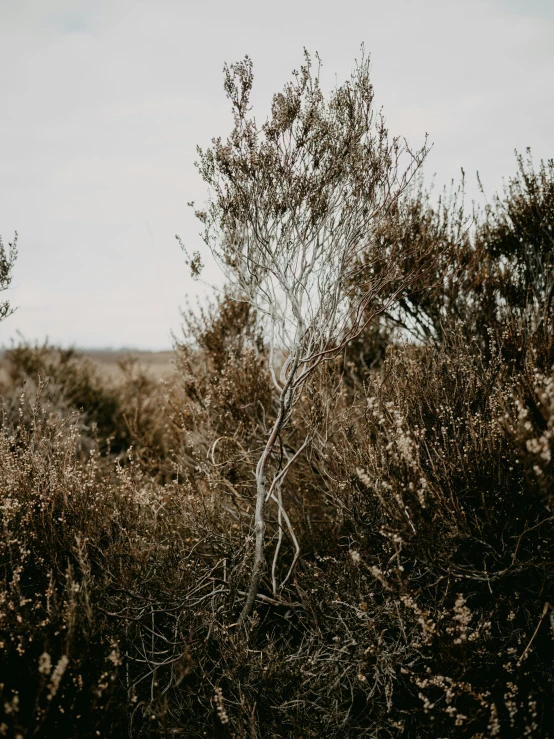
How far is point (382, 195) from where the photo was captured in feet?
13.0

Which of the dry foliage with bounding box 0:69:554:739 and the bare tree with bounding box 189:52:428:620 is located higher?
the bare tree with bounding box 189:52:428:620

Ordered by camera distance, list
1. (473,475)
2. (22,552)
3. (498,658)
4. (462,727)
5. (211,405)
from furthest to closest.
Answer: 1. (211,405)
2. (22,552)
3. (473,475)
4. (498,658)
5. (462,727)

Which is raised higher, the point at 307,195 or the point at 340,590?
the point at 307,195

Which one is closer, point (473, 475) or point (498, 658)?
point (498, 658)

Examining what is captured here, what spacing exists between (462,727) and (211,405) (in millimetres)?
4677

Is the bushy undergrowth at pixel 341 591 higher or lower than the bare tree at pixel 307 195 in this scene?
lower

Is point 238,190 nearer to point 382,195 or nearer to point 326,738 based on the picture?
point 382,195

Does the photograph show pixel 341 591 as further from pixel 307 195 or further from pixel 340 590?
pixel 307 195

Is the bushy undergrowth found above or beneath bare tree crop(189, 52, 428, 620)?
beneath

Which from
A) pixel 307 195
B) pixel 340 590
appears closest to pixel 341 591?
pixel 340 590

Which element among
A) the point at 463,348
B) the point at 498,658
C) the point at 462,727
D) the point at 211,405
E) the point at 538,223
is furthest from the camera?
the point at 211,405

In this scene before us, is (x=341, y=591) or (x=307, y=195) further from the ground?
(x=307, y=195)

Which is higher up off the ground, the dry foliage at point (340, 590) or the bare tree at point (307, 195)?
the bare tree at point (307, 195)

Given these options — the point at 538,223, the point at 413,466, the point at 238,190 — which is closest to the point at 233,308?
the point at 238,190
